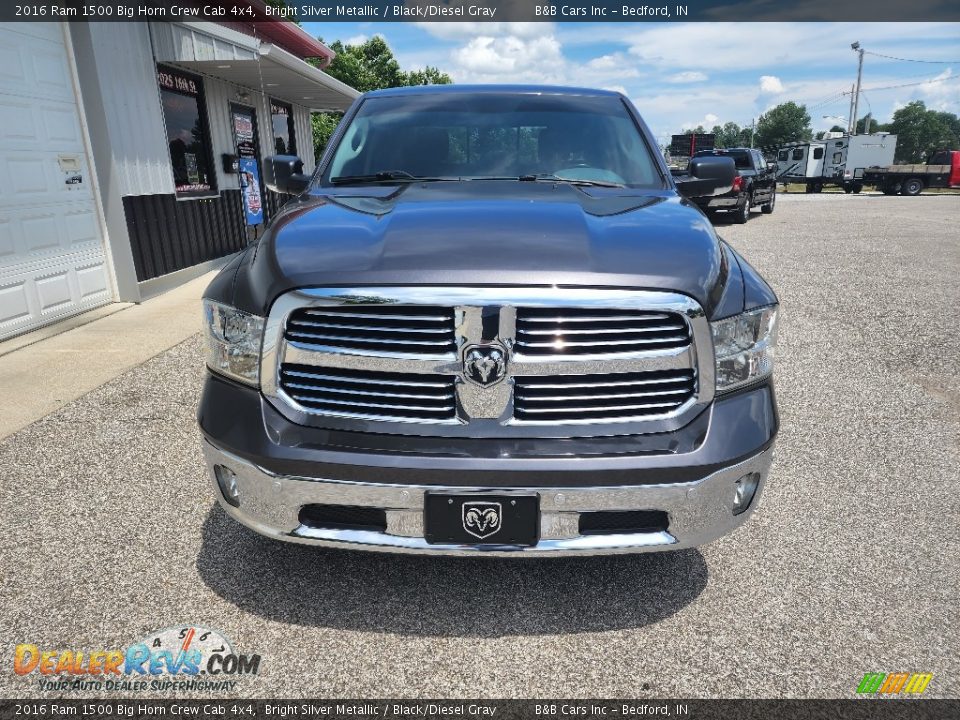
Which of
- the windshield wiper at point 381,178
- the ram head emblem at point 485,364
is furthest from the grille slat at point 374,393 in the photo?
the windshield wiper at point 381,178

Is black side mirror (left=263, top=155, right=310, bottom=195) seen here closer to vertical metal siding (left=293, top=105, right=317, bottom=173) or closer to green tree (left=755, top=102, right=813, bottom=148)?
vertical metal siding (left=293, top=105, right=317, bottom=173)

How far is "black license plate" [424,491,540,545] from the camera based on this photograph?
1970 millimetres

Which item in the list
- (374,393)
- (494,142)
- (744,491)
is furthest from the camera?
(494,142)

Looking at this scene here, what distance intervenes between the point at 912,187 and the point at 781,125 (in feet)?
326

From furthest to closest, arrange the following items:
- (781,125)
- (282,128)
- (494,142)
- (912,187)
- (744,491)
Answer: (781,125) → (912,187) → (282,128) → (494,142) → (744,491)

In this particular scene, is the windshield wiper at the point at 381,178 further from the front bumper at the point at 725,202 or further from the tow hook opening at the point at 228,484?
the front bumper at the point at 725,202

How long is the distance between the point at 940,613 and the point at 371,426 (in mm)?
2120

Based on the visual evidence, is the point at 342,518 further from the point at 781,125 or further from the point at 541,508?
the point at 781,125

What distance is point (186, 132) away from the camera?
9.27 m

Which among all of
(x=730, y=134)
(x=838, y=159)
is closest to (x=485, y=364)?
(x=838, y=159)

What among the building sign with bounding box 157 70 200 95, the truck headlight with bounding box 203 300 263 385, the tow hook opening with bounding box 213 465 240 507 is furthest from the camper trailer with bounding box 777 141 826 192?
the tow hook opening with bounding box 213 465 240 507

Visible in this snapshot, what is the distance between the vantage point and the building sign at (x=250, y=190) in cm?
1095

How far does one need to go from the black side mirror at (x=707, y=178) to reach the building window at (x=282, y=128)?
1109 cm

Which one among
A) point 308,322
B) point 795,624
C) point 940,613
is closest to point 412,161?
point 308,322
